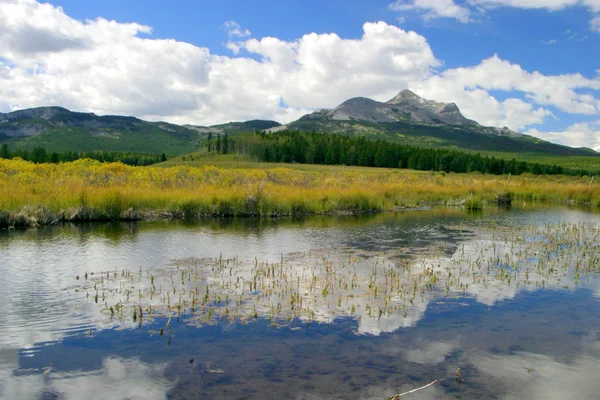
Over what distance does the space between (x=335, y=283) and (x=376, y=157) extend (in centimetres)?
11572

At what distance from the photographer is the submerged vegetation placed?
9250mm

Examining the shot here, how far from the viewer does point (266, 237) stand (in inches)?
757

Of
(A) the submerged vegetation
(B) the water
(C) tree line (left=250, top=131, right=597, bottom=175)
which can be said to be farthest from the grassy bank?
(C) tree line (left=250, top=131, right=597, bottom=175)

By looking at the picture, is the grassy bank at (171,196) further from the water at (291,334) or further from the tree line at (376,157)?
the tree line at (376,157)

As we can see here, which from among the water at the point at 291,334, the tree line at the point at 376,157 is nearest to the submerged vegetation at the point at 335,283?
the water at the point at 291,334

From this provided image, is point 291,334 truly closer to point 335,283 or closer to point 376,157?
point 335,283

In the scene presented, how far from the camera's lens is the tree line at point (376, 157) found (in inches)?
4806

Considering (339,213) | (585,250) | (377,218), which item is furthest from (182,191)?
(585,250)

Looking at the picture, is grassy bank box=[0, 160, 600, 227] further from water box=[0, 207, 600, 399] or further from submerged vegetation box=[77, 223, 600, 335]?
submerged vegetation box=[77, 223, 600, 335]

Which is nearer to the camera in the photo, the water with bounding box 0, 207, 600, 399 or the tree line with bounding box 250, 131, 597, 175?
the water with bounding box 0, 207, 600, 399

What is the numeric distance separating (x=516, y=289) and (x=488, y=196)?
105 ft

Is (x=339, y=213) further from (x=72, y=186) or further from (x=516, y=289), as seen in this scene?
(x=516, y=289)

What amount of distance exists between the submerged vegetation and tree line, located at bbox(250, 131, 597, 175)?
4104 inches

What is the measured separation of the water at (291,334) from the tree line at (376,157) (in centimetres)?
10722
